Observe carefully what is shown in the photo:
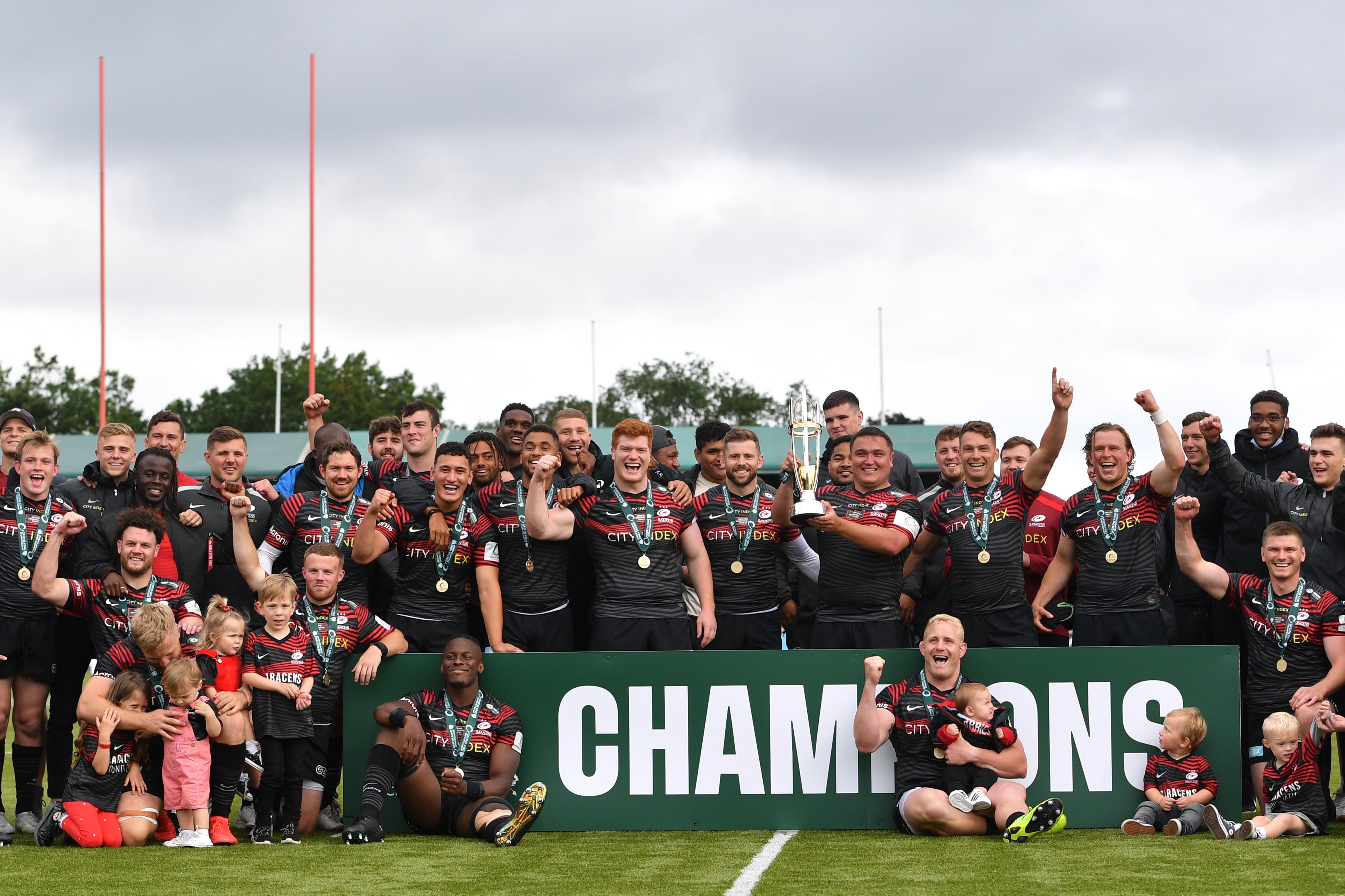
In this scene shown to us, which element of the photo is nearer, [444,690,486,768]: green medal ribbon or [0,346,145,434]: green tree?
[444,690,486,768]: green medal ribbon

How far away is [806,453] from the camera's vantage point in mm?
7434

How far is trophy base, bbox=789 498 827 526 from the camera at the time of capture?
7.22 meters

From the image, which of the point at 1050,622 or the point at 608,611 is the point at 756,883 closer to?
the point at 608,611

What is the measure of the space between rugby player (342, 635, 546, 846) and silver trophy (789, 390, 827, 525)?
6.28 ft

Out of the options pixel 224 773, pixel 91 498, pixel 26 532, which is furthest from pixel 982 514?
pixel 26 532

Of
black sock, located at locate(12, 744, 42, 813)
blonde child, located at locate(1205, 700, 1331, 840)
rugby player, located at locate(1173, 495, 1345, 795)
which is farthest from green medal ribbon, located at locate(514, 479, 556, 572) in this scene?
blonde child, located at locate(1205, 700, 1331, 840)

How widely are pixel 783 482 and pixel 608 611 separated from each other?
1.24m

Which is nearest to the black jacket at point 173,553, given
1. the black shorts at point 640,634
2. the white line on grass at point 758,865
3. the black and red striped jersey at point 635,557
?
the black and red striped jersey at point 635,557

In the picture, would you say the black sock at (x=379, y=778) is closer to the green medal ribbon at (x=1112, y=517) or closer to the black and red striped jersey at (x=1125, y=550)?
the black and red striped jersey at (x=1125, y=550)

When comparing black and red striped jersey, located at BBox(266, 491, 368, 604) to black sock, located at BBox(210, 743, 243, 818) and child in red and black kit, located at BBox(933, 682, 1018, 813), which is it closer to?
black sock, located at BBox(210, 743, 243, 818)

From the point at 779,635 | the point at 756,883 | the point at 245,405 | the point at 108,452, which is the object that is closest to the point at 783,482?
the point at 779,635

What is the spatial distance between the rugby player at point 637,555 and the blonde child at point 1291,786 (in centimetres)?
298

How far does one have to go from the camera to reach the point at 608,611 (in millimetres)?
7906

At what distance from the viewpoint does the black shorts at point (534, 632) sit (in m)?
→ 8.05
